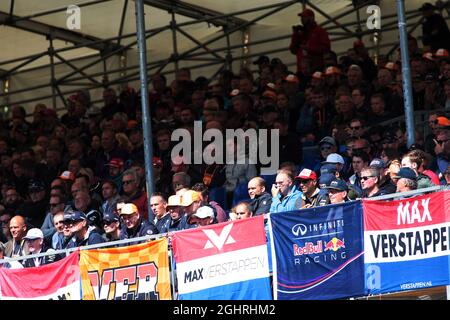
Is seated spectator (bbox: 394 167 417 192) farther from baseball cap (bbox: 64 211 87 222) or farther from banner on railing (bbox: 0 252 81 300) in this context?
baseball cap (bbox: 64 211 87 222)

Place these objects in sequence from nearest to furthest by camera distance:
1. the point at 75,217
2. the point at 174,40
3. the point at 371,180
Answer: the point at 371,180 < the point at 75,217 < the point at 174,40

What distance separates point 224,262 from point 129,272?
1155 mm

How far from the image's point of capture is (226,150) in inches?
623

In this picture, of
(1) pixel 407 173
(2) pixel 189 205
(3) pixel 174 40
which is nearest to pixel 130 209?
(2) pixel 189 205

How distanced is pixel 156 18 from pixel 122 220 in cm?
911

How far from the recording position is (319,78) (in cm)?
1739

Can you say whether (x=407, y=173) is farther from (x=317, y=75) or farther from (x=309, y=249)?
(x=317, y=75)

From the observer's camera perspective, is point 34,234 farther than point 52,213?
No

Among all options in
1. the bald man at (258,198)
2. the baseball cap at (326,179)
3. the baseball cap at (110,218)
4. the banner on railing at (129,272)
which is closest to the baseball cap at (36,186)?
the baseball cap at (110,218)

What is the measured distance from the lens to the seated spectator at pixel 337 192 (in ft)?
38.8

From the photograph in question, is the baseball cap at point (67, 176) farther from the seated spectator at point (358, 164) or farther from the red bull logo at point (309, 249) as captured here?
the red bull logo at point (309, 249)

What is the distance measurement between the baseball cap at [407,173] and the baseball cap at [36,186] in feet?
24.8
